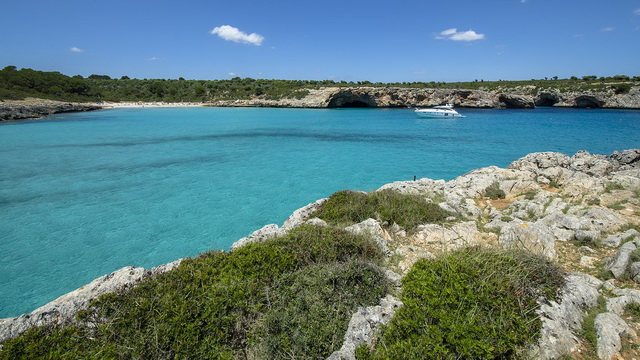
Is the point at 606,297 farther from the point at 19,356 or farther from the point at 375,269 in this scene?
the point at 19,356

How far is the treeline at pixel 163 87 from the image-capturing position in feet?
231

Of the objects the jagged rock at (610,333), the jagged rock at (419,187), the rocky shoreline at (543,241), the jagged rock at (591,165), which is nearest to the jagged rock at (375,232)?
the rocky shoreline at (543,241)

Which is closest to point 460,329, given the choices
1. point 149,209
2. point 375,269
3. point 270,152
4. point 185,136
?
point 375,269

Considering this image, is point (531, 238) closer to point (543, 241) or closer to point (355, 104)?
point (543, 241)

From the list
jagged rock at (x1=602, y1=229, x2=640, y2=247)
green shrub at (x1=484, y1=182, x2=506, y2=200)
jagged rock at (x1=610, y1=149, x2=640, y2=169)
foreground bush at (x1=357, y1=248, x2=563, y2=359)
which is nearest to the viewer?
foreground bush at (x1=357, y1=248, x2=563, y2=359)

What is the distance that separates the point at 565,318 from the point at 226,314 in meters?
4.90

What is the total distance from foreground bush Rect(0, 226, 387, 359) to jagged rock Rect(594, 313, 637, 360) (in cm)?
290

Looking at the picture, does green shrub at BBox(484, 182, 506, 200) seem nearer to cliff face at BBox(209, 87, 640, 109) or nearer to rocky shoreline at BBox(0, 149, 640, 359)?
rocky shoreline at BBox(0, 149, 640, 359)

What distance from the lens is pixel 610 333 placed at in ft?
12.9

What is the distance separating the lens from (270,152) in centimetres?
2731

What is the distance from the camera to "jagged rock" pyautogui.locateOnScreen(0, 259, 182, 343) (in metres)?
3.91

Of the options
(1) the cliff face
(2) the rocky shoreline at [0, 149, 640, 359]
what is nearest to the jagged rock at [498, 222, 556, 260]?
(2) the rocky shoreline at [0, 149, 640, 359]

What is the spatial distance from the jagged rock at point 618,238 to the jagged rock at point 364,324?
608 centimetres

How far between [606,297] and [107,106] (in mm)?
98450
